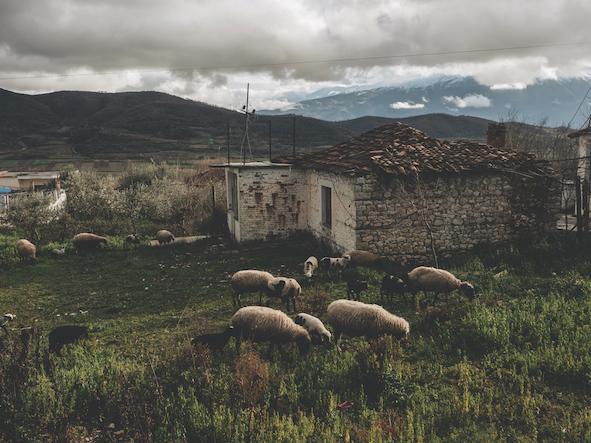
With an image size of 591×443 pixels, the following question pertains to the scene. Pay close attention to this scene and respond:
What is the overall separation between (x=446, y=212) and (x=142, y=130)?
95.6 m

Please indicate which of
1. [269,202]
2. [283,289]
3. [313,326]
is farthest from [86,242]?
[313,326]

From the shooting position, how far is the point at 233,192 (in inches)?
651

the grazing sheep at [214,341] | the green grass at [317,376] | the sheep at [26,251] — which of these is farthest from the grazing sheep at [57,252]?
the grazing sheep at [214,341]

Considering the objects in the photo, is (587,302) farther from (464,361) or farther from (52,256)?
(52,256)

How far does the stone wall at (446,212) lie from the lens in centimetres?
1153

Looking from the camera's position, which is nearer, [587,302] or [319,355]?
[319,355]

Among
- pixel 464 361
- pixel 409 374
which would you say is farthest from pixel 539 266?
pixel 409 374

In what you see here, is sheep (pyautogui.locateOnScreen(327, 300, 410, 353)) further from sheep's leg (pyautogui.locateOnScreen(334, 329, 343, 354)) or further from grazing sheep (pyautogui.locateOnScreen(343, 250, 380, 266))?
grazing sheep (pyautogui.locateOnScreen(343, 250, 380, 266))

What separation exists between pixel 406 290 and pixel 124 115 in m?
116

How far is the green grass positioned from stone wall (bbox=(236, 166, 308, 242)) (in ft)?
18.6

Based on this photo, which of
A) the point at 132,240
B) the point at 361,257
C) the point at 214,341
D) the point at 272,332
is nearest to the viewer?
the point at 214,341

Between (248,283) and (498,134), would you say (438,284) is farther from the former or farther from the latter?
(498,134)

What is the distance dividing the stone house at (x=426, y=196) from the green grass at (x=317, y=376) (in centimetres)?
256

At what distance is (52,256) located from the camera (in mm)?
14375
